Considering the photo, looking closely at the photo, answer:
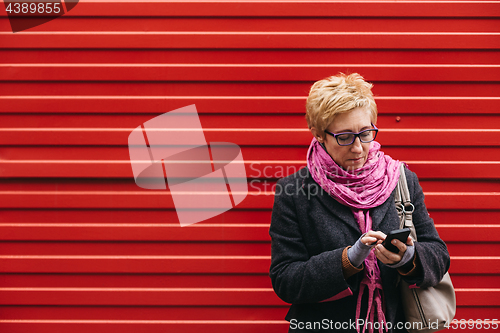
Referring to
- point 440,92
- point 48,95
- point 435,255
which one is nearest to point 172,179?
point 48,95

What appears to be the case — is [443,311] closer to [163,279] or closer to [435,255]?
[435,255]

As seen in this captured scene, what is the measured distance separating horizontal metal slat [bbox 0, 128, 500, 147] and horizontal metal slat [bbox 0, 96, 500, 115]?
0.14 meters

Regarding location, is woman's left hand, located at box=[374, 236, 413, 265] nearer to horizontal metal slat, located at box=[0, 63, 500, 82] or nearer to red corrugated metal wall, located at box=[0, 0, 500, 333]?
red corrugated metal wall, located at box=[0, 0, 500, 333]

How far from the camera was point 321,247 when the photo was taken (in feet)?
5.50

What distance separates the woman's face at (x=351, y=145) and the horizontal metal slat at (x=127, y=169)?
2.72 ft

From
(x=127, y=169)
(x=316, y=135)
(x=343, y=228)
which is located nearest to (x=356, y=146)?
(x=316, y=135)

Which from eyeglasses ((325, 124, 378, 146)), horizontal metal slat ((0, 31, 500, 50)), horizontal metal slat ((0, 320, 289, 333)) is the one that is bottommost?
horizontal metal slat ((0, 320, 289, 333))

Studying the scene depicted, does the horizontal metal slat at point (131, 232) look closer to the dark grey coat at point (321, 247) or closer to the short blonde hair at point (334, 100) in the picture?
the dark grey coat at point (321, 247)

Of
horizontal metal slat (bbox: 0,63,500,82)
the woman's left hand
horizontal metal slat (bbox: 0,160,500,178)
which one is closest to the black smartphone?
the woman's left hand

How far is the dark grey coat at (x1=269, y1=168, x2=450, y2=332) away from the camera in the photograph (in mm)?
1582

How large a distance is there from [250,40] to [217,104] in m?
0.53

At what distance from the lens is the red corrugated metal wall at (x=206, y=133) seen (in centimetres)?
250

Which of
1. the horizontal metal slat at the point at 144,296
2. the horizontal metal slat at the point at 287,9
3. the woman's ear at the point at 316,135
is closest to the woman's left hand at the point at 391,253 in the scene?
the woman's ear at the point at 316,135

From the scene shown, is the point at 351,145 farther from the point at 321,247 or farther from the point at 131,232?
the point at 131,232
